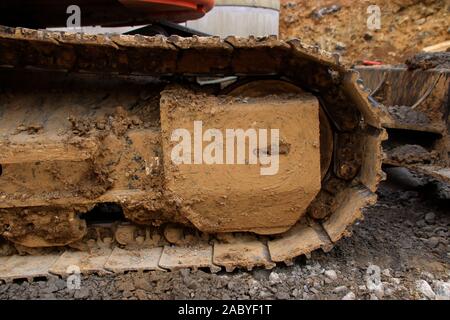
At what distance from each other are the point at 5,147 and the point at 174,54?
3.30 ft

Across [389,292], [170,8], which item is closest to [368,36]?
[170,8]

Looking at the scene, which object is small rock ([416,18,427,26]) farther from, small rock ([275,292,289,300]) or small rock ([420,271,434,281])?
small rock ([275,292,289,300])

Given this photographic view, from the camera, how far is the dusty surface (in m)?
2.53

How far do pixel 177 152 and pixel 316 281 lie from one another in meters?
0.98

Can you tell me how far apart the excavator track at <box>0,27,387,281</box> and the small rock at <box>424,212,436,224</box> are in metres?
0.79

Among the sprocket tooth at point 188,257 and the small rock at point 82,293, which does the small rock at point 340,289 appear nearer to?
the sprocket tooth at point 188,257

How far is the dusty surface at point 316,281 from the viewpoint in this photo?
8.29 ft

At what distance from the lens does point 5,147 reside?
267 centimetres

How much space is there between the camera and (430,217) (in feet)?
11.3

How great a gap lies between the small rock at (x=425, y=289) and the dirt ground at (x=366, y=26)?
8.81 m

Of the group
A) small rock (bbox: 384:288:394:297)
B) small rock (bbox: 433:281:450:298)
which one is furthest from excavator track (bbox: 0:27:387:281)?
small rock (bbox: 433:281:450:298)

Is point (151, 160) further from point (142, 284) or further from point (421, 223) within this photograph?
point (421, 223)

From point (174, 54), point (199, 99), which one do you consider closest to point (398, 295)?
point (199, 99)

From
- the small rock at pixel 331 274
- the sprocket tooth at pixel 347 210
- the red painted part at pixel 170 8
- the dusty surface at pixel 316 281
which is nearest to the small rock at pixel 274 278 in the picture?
the dusty surface at pixel 316 281
